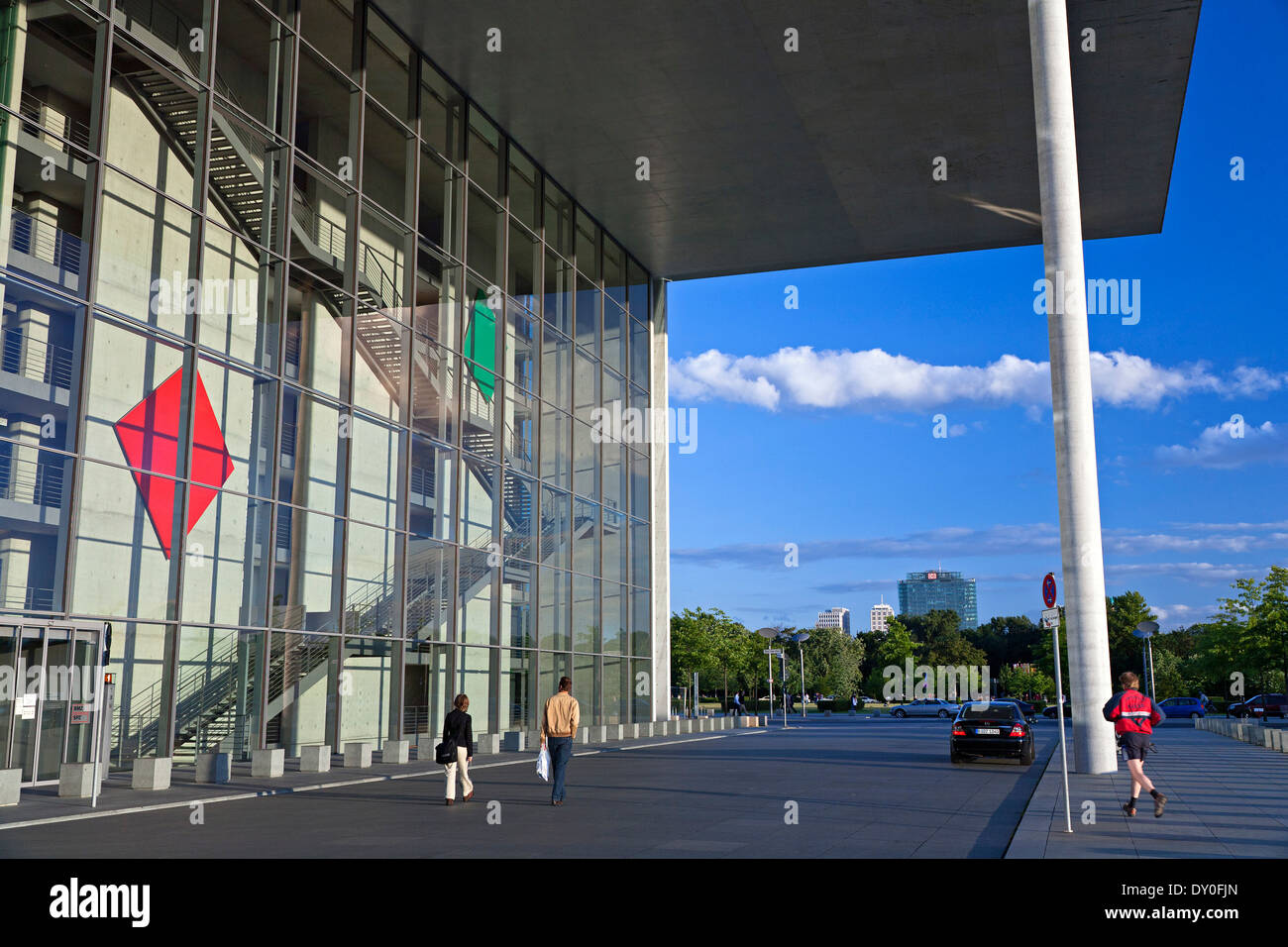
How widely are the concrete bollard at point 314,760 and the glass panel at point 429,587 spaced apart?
540 centimetres

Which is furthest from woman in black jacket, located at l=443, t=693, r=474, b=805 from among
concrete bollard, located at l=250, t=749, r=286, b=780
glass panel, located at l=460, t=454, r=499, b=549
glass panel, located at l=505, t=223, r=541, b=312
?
glass panel, located at l=505, t=223, r=541, b=312

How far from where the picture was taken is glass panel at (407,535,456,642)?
26828 mm

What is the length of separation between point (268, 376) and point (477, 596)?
9.62 metres

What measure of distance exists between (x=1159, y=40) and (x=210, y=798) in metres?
26.4

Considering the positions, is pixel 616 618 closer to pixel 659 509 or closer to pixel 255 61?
pixel 659 509

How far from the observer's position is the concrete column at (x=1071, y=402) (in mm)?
21156

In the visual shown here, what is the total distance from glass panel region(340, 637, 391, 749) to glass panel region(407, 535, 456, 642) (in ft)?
3.37

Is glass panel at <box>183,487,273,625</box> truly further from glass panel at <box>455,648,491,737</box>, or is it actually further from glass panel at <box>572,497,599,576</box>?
glass panel at <box>572,497,599,576</box>

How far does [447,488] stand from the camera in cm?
2870

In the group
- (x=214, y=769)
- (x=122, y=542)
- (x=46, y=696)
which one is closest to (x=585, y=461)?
(x=122, y=542)

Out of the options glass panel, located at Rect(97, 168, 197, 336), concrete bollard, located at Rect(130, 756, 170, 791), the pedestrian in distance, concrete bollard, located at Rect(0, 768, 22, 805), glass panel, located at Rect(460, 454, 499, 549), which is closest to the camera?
the pedestrian in distance

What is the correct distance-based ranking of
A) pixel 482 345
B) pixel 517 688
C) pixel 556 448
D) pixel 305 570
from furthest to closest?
1. pixel 556 448
2. pixel 517 688
3. pixel 482 345
4. pixel 305 570

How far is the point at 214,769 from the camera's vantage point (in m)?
19.5
